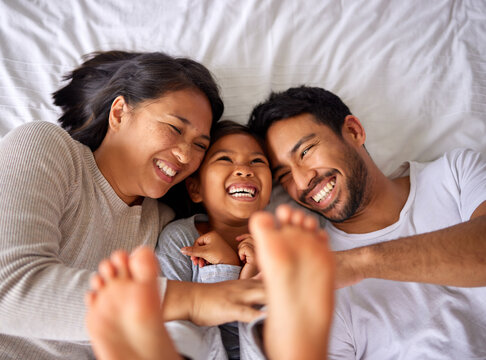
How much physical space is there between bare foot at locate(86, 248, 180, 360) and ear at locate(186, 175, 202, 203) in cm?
75

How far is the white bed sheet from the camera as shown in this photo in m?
1.51

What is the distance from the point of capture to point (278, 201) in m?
1.44

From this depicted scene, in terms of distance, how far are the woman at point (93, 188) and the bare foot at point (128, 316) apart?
17cm

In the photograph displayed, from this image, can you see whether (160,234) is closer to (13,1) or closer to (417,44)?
(13,1)

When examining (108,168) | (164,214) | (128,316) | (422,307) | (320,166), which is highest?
(128,316)

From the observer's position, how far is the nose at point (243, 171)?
122 cm

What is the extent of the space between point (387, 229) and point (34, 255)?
3.39 feet

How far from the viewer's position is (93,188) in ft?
3.67

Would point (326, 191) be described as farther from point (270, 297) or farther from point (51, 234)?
point (51, 234)

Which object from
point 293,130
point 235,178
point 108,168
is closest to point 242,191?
point 235,178

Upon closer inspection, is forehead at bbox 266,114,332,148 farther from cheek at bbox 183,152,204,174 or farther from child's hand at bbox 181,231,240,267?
child's hand at bbox 181,231,240,267

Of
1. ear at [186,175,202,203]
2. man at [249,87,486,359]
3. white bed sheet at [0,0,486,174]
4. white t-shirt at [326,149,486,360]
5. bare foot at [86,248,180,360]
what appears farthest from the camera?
white bed sheet at [0,0,486,174]

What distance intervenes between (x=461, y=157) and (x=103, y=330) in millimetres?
1229

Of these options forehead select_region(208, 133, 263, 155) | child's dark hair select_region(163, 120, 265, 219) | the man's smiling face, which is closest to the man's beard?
the man's smiling face
